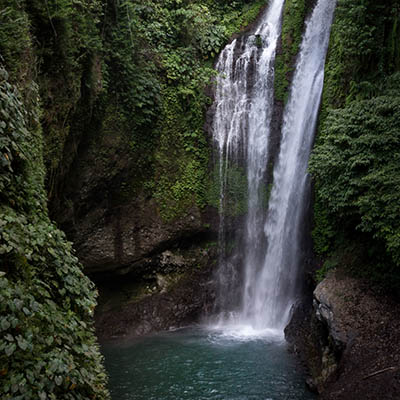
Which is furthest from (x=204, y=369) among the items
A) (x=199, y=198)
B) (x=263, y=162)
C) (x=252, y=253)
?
(x=263, y=162)

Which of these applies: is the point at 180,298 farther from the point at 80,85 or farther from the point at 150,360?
the point at 80,85

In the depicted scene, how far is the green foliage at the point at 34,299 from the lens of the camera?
251 cm

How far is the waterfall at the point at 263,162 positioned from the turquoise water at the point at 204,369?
1643 millimetres

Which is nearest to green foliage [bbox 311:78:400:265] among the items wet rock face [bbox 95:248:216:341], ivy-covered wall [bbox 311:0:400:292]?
ivy-covered wall [bbox 311:0:400:292]

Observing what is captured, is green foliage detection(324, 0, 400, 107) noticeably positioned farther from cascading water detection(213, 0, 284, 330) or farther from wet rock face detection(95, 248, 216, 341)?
wet rock face detection(95, 248, 216, 341)

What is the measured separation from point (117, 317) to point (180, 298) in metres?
1.84

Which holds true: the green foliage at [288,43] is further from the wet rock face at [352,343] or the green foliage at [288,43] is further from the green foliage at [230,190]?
the wet rock face at [352,343]

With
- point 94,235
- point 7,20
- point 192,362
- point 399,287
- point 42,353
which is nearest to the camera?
point 42,353

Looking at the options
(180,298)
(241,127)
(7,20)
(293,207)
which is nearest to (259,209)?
(293,207)

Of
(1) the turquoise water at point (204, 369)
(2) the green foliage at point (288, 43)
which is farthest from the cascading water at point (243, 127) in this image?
(1) the turquoise water at point (204, 369)

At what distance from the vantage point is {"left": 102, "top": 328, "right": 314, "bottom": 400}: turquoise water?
634cm

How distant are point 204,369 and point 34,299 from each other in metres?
5.17

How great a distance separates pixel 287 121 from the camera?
11.1 m

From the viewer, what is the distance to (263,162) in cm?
Result: 1141
